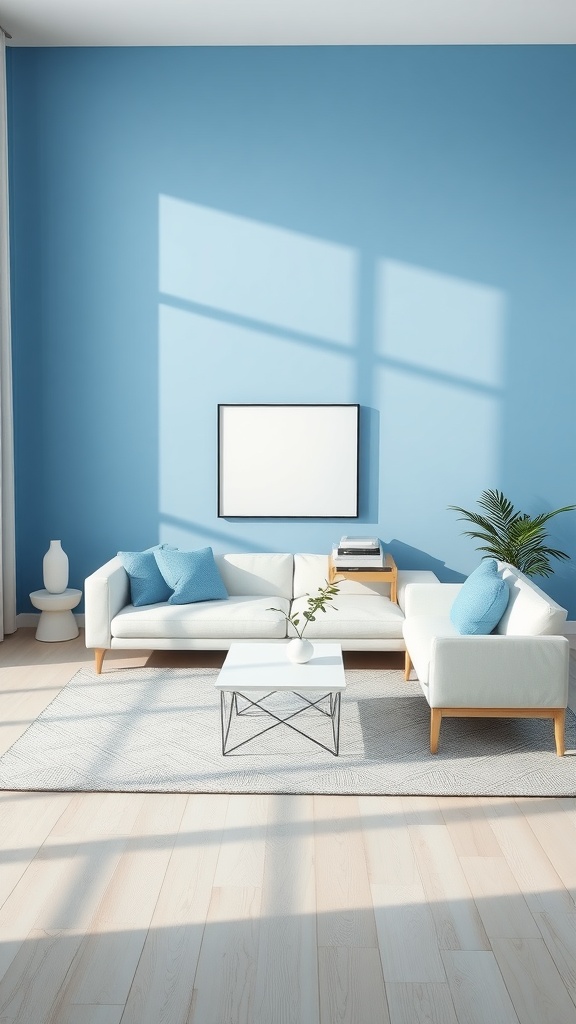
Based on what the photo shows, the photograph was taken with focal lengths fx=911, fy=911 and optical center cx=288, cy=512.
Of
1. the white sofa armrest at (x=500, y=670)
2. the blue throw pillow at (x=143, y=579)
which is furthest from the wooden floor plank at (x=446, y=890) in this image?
the blue throw pillow at (x=143, y=579)

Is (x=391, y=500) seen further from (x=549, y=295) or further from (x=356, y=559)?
(x=549, y=295)

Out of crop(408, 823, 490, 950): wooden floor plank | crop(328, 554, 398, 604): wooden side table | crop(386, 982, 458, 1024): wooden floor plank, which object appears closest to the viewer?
crop(386, 982, 458, 1024): wooden floor plank

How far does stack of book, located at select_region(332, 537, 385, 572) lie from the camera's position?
5.45m

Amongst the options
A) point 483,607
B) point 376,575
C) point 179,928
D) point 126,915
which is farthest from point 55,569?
point 179,928

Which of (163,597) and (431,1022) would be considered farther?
(163,597)

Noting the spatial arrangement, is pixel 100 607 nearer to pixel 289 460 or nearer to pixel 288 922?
pixel 289 460

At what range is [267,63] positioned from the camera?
18.9 ft

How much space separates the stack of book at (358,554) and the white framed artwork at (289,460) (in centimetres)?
44

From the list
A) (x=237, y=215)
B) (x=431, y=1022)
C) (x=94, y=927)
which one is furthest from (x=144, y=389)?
(x=431, y=1022)

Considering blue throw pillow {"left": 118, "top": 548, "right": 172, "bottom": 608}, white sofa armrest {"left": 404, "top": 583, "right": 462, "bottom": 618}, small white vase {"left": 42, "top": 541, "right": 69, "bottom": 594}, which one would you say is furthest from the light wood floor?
small white vase {"left": 42, "top": 541, "right": 69, "bottom": 594}

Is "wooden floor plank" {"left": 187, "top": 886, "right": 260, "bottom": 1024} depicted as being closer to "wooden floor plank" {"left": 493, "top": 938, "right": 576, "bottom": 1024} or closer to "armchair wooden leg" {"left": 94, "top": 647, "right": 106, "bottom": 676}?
"wooden floor plank" {"left": 493, "top": 938, "right": 576, "bottom": 1024}

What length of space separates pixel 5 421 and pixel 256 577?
6.11ft

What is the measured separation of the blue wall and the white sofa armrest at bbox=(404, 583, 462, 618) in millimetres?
923

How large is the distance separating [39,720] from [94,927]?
1.86m
